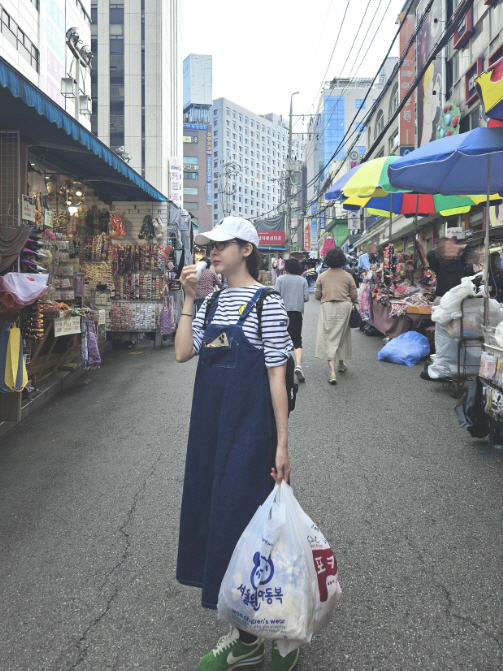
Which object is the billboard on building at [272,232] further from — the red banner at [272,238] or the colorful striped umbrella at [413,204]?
the colorful striped umbrella at [413,204]

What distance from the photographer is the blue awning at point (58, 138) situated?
4598 millimetres

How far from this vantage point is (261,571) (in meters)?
1.85

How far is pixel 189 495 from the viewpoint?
2.26m

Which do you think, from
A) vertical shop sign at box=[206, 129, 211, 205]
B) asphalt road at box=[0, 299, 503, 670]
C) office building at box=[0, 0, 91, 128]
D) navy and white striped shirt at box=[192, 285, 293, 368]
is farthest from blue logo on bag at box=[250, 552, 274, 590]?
vertical shop sign at box=[206, 129, 211, 205]

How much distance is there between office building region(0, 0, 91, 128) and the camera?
1767 centimetres

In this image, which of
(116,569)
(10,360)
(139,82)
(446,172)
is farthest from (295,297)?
(139,82)

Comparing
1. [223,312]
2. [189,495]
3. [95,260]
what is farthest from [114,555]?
[95,260]

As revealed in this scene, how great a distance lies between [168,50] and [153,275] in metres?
37.0

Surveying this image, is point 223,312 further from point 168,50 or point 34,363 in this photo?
point 168,50

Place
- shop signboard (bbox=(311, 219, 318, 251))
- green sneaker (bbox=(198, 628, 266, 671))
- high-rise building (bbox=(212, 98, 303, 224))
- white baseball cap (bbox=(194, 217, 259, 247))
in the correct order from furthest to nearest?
high-rise building (bbox=(212, 98, 303, 224)) → shop signboard (bbox=(311, 219, 318, 251)) → white baseball cap (bbox=(194, 217, 259, 247)) → green sneaker (bbox=(198, 628, 266, 671))

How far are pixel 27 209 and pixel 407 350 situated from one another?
21.2ft

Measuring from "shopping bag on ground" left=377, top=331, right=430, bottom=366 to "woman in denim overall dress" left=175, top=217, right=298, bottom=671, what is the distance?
23.4 feet

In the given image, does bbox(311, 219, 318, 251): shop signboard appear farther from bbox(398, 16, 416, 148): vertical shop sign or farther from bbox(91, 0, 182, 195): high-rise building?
bbox(398, 16, 416, 148): vertical shop sign

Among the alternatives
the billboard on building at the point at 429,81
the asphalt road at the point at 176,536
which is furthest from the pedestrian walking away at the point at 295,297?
the billboard on building at the point at 429,81
